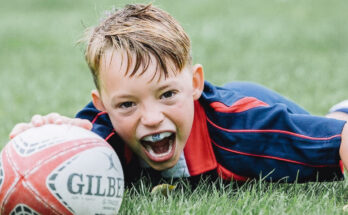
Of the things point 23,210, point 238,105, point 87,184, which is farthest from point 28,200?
point 238,105

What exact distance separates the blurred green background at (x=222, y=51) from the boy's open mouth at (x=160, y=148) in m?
0.88

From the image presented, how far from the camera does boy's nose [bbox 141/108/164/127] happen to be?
3047mm

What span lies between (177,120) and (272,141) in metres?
0.56

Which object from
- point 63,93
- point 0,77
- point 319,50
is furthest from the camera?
point 319,50

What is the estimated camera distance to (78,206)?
276 centimetres

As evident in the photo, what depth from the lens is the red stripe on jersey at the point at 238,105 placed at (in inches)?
136

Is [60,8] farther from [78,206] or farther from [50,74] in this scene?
[78,206]

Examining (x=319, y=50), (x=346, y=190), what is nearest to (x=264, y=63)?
(x=319, y=50)

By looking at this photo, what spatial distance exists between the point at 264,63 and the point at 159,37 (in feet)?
17.9

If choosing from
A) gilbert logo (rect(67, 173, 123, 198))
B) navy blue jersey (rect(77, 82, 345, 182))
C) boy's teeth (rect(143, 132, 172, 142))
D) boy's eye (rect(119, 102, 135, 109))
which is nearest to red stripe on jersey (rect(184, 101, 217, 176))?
navy blue jersey (rect(77, 82, 345, 182))

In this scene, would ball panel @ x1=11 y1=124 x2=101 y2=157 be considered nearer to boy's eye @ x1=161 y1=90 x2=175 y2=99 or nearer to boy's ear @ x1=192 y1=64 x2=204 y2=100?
boy's eye @ x1=161 y1=90 x2=175 y2=99

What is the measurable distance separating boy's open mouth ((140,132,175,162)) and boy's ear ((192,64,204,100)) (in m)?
0.33

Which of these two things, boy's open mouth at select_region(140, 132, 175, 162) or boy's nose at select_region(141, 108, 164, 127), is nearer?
boy's nose at select_region(141, 108, 164, 127)

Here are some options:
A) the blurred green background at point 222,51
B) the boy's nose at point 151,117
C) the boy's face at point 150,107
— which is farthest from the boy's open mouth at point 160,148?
the blurred green background at point 222,51
